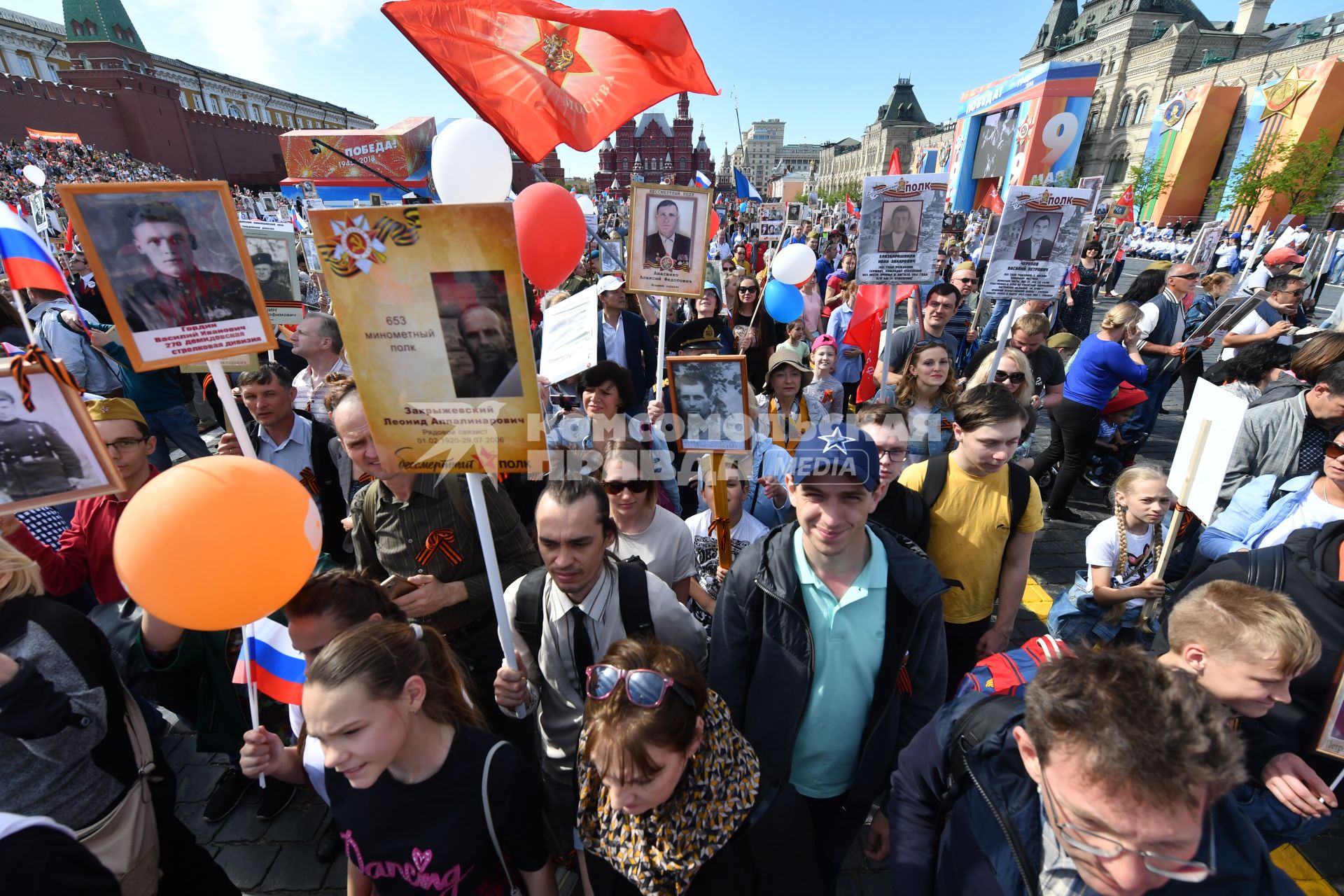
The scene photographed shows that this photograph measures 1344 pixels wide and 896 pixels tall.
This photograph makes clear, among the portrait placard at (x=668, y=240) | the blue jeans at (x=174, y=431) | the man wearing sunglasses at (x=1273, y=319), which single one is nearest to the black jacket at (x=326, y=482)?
the portrait placard at (x=668, y=240)

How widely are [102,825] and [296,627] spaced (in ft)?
2.63

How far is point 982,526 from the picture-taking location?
265cm

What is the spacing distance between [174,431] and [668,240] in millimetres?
5099

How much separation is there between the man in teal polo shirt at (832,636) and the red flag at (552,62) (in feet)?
11.8

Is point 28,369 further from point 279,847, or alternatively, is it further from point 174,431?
point 174,431

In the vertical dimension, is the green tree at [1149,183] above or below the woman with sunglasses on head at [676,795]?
above

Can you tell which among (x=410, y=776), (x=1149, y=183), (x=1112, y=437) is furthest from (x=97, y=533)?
(x=1149, y=183)

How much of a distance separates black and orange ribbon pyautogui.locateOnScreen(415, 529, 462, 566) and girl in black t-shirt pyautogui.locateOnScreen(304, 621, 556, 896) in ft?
2.36

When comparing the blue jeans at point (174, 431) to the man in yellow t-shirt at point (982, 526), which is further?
the blue jeans at point (174, 431)

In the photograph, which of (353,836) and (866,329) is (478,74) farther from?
(353,836)

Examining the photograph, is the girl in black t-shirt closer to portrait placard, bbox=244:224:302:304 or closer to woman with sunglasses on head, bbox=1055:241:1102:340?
portrait placard, bbox=244:224:302:304

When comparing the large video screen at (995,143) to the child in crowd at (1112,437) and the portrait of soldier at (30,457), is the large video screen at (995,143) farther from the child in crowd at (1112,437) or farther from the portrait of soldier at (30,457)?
the portrait of soldier at (30,457)

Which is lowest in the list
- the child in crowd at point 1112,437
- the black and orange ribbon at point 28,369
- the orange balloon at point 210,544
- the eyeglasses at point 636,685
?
the child in crowd at point 1112,437

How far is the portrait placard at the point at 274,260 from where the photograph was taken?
4.54 meters
